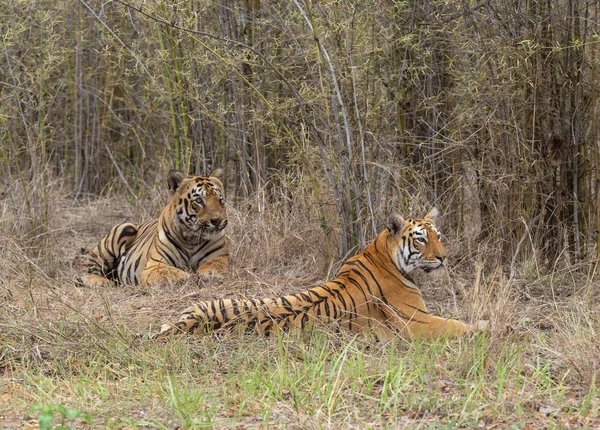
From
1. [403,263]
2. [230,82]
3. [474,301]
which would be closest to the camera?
[474,301]

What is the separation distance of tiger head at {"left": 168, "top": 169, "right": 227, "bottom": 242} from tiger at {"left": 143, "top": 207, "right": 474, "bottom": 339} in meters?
1.77

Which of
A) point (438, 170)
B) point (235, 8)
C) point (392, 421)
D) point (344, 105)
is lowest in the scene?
point (392, 421)

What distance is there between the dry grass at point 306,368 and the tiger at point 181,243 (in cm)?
65

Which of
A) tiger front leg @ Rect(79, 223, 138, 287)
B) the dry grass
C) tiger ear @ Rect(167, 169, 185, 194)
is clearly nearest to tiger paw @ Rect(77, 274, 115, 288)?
tiger front leg @ Rect(79, 223, 138, 287)

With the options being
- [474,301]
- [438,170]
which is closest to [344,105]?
[438,170]

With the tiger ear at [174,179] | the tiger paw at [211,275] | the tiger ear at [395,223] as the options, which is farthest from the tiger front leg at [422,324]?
the tiger ear at [174,179]

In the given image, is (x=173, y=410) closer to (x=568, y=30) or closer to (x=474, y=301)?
(x=474, y=301)

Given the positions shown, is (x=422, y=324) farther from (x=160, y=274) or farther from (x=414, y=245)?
(x=160, y=274)

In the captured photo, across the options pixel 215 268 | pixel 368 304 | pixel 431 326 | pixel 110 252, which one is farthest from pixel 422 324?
pixel 110 252

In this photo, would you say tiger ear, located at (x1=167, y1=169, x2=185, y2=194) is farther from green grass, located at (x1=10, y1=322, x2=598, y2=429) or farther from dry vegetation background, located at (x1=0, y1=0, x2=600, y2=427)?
green grass, located at (x1=10, y1=322, x2=598, y2=429)

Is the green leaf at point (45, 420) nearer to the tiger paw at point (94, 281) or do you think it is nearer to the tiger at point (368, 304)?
the tiger at point (368, 304)

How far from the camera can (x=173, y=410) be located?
4.12 metres

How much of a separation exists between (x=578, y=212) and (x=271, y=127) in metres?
2.49

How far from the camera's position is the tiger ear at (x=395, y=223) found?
589 cm
